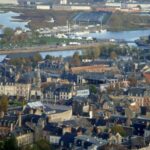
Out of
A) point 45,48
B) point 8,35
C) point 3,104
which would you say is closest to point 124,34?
point 8,35

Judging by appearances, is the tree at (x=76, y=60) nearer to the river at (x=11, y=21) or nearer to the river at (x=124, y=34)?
the river at (x=124, y=34)

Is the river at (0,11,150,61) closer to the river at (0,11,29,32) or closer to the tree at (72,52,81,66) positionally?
the river at (0,11,29,32)

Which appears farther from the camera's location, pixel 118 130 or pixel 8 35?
pixel 8 35

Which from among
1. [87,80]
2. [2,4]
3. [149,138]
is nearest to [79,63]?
[87,80]

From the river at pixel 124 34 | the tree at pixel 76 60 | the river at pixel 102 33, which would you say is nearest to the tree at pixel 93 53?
the tree at pixel 76 60

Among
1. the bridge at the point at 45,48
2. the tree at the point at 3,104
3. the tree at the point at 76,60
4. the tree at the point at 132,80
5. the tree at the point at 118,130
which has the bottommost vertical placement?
the bridge at the point at 45,48

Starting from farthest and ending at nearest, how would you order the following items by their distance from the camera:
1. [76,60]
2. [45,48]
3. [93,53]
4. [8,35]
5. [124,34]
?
[124,34], [8,35], [45,48], [93,53], [76,60]

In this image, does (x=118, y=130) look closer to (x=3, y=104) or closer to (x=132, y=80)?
(x=3, y=104)

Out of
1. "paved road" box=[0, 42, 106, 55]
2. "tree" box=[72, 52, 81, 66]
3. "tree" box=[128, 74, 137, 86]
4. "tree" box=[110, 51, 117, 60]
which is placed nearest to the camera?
"tree" box=[128, 74, 137, 86]

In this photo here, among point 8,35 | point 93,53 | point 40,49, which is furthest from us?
point 8,35

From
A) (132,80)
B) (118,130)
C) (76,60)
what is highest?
(118,130)

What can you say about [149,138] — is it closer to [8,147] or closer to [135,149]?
[135,149]

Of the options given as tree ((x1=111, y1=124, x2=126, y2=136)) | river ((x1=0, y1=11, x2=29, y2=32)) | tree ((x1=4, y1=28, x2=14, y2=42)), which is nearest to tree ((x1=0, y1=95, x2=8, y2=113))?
tree ((x1=111, y1=124, x2=126, y2=136))
